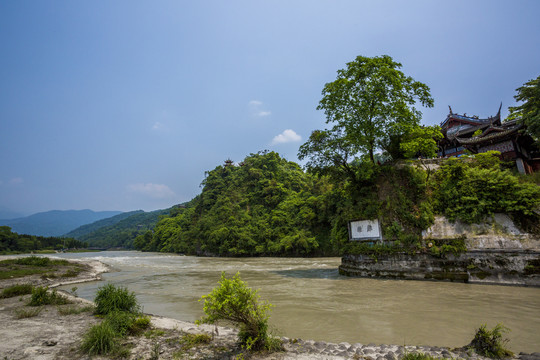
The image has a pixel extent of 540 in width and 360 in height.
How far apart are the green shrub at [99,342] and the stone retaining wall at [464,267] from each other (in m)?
13.6

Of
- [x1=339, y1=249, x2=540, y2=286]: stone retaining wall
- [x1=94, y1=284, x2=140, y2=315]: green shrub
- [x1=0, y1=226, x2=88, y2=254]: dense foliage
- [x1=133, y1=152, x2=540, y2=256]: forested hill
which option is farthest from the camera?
[x1=0, y1=226, x2=88, y2=254]: dense foliage

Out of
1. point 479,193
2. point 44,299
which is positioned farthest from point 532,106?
point 44,299

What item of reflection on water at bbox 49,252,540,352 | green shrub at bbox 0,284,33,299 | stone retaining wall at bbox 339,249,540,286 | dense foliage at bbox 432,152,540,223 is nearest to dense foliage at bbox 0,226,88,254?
green shrub at bbox 0,284,33,299

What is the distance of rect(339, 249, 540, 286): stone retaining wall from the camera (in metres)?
11.0

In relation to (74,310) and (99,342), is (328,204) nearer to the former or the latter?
(74,310)

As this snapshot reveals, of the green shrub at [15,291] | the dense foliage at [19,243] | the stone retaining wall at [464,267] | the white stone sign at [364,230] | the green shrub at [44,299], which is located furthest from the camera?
the dense foliage at [19,243]

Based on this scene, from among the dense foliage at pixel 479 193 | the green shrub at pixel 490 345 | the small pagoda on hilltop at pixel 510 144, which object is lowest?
the green shrub at pixel 490 345

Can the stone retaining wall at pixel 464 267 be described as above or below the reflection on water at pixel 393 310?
above

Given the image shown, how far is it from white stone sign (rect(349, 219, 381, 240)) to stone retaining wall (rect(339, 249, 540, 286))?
4.16ft

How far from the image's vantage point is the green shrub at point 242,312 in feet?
15.0

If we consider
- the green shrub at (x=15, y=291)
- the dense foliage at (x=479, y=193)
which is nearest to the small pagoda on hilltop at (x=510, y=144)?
the dense foliage at (x=479, y=193)

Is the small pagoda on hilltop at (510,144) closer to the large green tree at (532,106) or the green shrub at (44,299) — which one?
the large green tree at (532,106)

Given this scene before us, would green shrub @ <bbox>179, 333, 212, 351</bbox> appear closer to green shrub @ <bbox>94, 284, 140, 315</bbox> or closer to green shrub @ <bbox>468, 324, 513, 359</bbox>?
green shrub @ <bbox>94, 284, 140, 315</bbox>

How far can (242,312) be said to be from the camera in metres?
4.70
